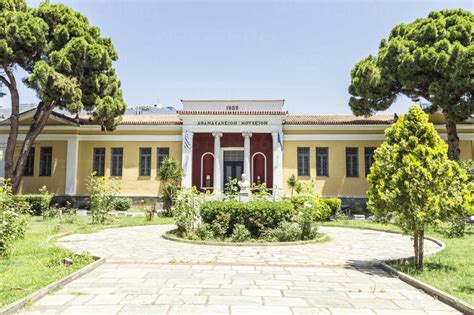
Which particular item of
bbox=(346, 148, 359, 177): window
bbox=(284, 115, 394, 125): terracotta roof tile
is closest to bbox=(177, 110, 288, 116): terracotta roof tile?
bbox=(284, 115, 394, 125): terracotta roof tile

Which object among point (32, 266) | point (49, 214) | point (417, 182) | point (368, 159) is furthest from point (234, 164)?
point (417, 182)

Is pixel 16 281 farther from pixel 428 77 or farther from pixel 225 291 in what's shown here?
pixel 428 77

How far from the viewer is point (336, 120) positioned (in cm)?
2395

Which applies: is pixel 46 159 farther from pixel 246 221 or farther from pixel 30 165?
pixel 246 221

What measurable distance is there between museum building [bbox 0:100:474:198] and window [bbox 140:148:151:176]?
0.06 meters

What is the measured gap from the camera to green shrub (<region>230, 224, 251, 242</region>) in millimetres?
10734

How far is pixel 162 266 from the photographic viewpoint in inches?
295

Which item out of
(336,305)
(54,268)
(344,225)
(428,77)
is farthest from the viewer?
(428,77)

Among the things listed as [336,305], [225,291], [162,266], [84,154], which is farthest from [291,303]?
[84,154]

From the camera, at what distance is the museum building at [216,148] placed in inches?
922

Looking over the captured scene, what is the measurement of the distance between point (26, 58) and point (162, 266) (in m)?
17.2

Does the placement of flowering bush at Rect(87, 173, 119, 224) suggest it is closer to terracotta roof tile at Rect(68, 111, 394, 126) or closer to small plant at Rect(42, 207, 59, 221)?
small plant at Rect(42, 207, 59, 221)

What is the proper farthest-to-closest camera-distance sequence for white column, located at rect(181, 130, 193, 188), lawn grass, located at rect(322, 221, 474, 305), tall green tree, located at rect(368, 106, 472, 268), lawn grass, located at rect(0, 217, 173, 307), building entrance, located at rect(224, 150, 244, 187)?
building entrance, located at rect(224, 150, 244, 187)
white column, located at rect(181, 130, 193, 188)
tall green tree, located at rect(368, 106, 472, 268)
lawn grass, located at rect(322, 221, 474, 305)
lawn grass, located at rect(0, 217, 173, 307)

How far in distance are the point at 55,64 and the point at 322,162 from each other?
1625cm
